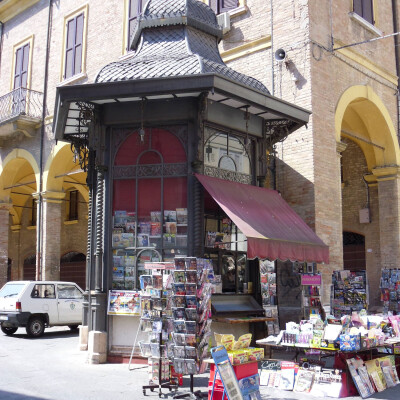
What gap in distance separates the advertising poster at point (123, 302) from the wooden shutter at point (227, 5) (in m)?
8.14

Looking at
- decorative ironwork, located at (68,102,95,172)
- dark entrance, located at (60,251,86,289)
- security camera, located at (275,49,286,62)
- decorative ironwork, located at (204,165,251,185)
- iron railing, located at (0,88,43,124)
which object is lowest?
dark entrance, located at (60,251,86,289)

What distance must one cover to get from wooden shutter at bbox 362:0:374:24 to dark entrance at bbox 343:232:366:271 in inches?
264

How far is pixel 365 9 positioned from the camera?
15391mm

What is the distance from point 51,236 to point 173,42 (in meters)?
9.42

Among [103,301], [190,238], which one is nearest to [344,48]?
[190,238]

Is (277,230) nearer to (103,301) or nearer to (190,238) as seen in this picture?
(190,238)

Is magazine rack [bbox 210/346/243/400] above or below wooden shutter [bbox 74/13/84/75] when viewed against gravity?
below

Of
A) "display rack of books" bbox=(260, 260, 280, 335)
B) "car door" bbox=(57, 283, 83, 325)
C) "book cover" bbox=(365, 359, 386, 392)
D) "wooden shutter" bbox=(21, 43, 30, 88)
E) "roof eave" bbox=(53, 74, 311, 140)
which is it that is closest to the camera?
"book cover" bbox=(365, 359, 386, 392)

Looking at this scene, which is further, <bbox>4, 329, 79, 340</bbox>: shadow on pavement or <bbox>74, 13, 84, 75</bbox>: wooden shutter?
<bbox>74, 13, 84, 75</bbox>: wooden shutter

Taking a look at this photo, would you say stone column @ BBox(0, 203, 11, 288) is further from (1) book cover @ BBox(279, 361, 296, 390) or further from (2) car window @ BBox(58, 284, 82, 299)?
(1) book cover @ BBox(279, 361, 296, 390)

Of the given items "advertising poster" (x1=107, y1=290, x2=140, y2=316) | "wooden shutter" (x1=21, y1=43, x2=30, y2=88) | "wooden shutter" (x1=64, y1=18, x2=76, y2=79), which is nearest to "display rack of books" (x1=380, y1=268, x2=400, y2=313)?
"advertising poster" (x1=107, y1=290, x2=140, y2=316)

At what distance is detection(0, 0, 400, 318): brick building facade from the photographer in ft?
41.8

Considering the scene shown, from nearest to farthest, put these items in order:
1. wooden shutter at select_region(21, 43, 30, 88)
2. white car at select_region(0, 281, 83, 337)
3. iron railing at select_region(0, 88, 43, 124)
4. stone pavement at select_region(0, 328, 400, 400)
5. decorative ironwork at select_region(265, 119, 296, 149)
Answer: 1. stone pavement at select_region(0, 328, 400, 400)
2. decorative ironwork at select_region(265, 119, 296, 149)
3. white car at select_region(0, 281, 83, 337)
4. iron railing at select_region(0, 88, 43, 124)
5. wooden shutter at select_region(21, 43, 30, 88)

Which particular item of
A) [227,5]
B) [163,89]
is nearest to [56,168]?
[227,5]
